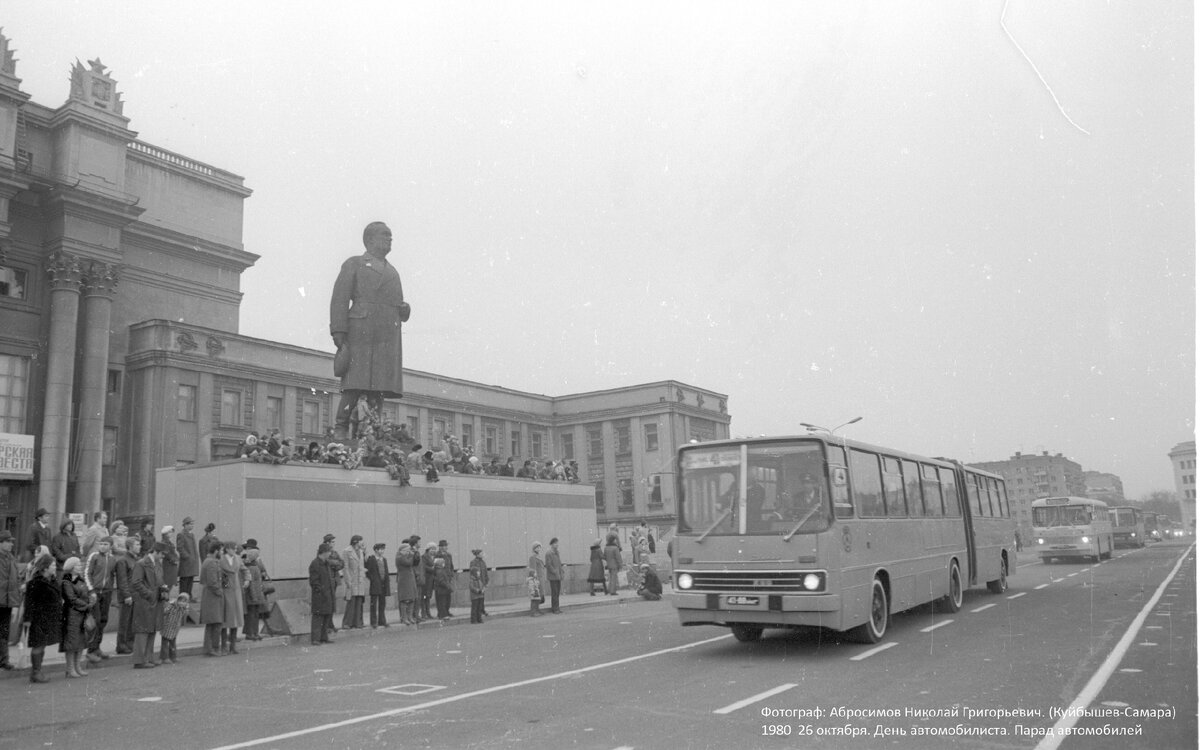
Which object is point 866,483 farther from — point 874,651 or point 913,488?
point 913,488

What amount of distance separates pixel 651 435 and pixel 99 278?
4029 cm

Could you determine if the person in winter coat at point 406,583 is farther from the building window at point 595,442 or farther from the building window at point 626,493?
the building window at point 595,442

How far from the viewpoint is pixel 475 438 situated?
63.1 metres

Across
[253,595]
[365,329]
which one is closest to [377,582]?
[253,595]

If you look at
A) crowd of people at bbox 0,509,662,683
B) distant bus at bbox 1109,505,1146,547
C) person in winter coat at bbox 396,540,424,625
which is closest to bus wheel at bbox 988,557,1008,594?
crowd of people at bbox 0,509,662,683

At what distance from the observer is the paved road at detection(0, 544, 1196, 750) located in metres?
7.14

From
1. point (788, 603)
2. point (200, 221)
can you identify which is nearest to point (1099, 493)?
point (788, 603)

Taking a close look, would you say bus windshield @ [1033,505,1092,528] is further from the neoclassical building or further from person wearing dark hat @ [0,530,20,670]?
person wearing dark hat @ [0,530,20,670]

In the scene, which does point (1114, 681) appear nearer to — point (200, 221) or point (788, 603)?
point (788, 603)

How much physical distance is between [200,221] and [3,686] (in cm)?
4372

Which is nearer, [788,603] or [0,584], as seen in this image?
[788,603]

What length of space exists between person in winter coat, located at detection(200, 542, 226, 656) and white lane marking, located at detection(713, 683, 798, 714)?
9011 mm

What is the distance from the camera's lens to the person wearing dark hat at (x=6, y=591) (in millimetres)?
11820

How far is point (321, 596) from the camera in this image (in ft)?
50.9
